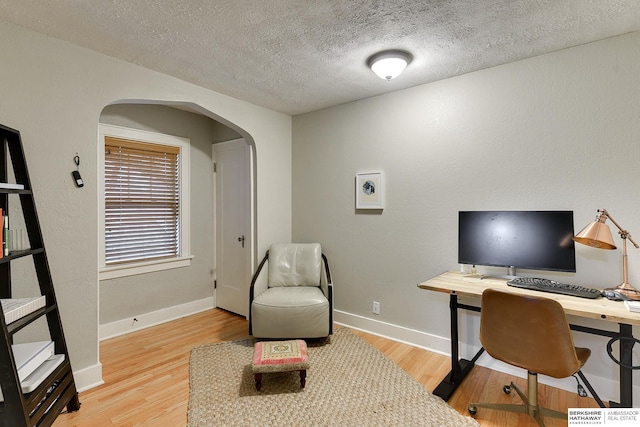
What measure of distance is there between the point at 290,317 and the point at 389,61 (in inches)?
86.0

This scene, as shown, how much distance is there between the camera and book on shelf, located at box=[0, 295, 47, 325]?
1.60 meters

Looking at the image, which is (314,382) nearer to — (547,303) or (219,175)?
(547,303)

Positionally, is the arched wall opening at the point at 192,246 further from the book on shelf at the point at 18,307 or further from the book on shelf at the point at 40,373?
the book on shelf at the point at 18,307

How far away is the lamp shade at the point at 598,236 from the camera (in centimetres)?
191

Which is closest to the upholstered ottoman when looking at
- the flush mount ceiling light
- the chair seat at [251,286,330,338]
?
the chair seat at [251,286,330,338]

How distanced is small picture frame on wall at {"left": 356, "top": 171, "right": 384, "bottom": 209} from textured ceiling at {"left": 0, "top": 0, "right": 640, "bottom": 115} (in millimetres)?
967

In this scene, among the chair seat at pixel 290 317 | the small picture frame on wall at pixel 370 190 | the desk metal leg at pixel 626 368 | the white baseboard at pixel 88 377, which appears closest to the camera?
the desk metal leg at pixel 626 368

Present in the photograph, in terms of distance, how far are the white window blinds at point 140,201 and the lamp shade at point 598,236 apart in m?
3.83

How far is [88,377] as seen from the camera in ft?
7.47

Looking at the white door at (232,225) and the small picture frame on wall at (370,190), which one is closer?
the small picture frame on wall at (370,190)

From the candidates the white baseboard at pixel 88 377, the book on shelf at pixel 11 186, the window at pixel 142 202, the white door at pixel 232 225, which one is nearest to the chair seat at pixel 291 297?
the white door at pixel 232 225

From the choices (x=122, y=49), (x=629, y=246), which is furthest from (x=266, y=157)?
(x=629, y=246)

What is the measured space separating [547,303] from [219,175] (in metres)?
3.61

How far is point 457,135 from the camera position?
Answer: 2.71 meters
